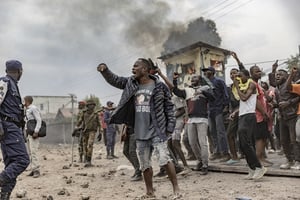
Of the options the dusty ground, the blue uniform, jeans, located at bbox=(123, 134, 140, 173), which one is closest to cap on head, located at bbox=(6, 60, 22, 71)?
the blue uniform

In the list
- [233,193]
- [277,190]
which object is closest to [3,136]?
[233,193]

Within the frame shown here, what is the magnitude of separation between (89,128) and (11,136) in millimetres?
5552

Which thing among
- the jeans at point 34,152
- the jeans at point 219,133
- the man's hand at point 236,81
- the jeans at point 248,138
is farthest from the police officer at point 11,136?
the jeans at point 219,133

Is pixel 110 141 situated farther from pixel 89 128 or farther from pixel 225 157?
pixel 225 157

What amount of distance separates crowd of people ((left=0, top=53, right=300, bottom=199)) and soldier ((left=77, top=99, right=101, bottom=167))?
195 centimetres

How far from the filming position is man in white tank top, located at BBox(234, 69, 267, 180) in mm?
5781

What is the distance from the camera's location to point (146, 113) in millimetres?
5062

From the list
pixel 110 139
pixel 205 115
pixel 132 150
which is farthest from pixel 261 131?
pixel 110 139

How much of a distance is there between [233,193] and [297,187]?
2.83 ft

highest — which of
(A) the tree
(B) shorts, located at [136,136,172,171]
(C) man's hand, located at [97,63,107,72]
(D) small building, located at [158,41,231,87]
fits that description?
(A) the tree

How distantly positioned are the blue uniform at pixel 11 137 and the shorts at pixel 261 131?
3.79 m

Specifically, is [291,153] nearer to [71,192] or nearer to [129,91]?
[129,91]

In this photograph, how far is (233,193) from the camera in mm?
5113

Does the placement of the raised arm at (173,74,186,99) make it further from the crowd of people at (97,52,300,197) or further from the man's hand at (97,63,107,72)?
the man's hand at (97,63,107,72)
